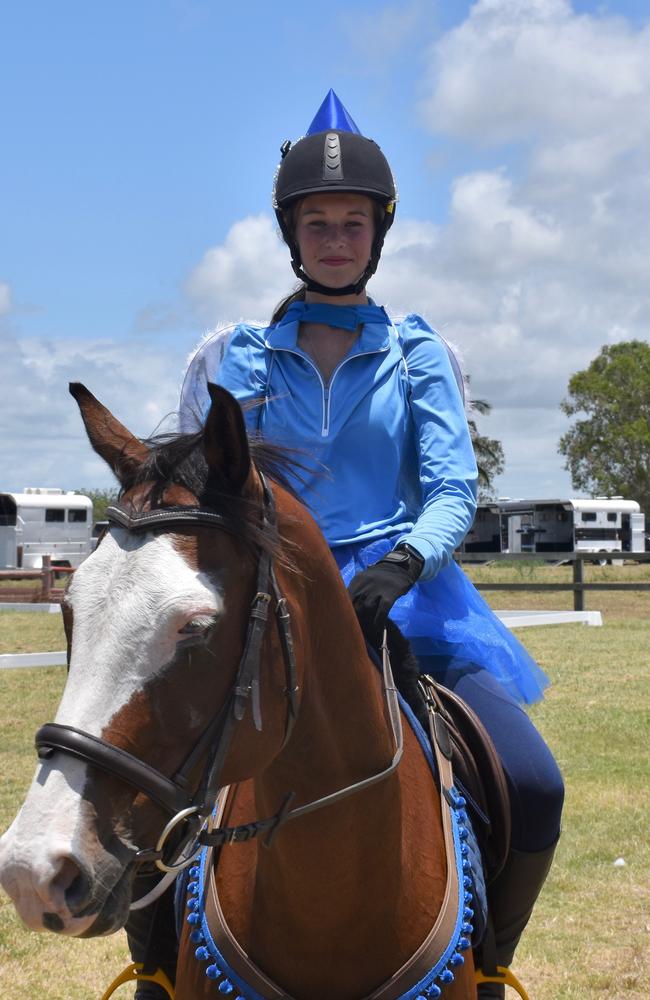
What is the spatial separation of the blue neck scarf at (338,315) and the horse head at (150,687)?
1365 millimetres

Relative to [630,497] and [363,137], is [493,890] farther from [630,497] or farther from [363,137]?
[630,497]

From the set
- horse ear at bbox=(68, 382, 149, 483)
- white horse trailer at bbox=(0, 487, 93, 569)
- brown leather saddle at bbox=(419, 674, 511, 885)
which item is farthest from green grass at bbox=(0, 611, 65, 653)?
horse ear at bbox=(68, 382, 149, 483)

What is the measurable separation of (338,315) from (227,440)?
4.82 feet

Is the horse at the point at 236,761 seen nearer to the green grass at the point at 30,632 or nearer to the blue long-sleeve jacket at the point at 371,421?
the blue long-sleeve jacket at the point at 371,421

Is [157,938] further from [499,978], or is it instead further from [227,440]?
[227,440]

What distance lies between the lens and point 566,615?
1916 centimetres

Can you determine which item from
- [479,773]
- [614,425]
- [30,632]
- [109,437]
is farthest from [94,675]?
[614,425]

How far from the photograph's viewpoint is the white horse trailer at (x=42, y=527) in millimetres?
35344

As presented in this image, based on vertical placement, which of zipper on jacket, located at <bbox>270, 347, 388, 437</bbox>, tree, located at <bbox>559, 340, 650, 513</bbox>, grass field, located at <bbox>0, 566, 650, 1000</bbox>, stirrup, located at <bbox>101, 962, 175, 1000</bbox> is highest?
tree, located at <bbox>559, 340, 650, 513</bbox>

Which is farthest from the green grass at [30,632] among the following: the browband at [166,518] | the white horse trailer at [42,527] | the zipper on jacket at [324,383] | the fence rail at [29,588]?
the browband at [166,518]

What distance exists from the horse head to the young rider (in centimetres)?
85

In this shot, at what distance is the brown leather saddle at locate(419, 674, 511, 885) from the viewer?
2.93 m

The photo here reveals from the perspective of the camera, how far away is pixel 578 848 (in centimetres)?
683

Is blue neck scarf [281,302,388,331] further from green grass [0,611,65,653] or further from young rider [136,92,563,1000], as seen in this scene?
green grass [0,611,65,653]
